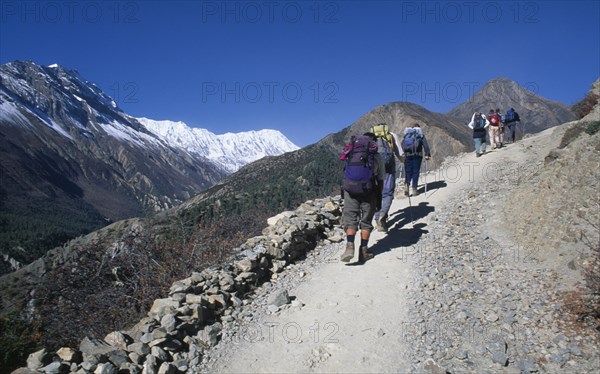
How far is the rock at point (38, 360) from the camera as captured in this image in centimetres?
443

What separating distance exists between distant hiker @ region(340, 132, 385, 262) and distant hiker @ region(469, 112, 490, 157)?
11144mm

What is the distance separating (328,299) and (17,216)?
783 feet

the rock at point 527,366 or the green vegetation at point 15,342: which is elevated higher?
the green vegetation at point 15,342

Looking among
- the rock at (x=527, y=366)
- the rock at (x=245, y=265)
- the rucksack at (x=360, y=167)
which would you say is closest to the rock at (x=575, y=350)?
the rock at (x=527, y=366)

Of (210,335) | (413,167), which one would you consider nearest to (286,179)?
(413,167)

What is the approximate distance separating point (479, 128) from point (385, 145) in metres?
10.1

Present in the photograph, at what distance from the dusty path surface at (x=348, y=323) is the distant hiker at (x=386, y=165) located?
Answer: 18.0 inches

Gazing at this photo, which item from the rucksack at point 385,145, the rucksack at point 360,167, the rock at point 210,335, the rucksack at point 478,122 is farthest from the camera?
the rucksack at point 478,122

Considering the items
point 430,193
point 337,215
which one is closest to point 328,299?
point 337,215

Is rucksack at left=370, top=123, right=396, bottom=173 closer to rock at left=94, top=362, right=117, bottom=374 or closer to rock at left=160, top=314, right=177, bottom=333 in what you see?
rock at left=160, top=314, right=177, bottom=333

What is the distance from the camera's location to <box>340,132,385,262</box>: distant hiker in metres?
7.54

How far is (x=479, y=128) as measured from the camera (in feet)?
56.9

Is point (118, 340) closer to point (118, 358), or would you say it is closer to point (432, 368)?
point (118, 358)

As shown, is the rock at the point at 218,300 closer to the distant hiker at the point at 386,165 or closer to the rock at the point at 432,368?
the rock at the point at 432,368
